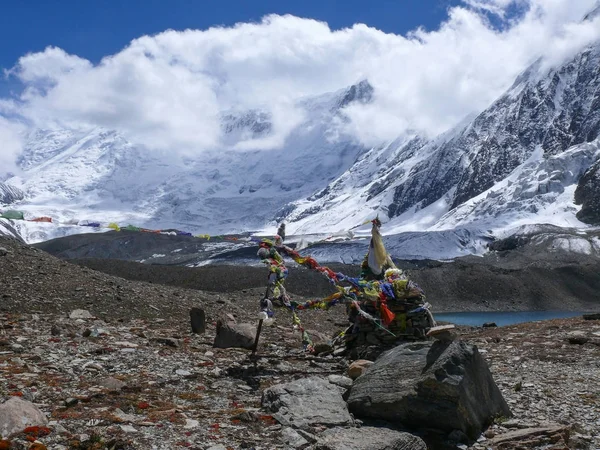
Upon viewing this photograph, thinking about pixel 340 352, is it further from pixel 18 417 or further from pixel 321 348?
pixel 18 417

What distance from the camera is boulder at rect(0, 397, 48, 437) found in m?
7.78

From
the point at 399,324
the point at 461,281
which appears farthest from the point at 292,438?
the point at 461,281

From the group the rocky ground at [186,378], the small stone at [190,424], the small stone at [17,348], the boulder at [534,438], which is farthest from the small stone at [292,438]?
the small stone at [17,348]

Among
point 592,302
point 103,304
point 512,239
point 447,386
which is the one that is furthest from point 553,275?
point 447,386

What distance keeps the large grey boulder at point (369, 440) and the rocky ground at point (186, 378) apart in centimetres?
17

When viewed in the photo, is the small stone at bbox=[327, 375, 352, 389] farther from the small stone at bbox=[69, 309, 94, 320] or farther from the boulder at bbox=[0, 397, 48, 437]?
the small stone at bbox=[69, 309, 94, 320]

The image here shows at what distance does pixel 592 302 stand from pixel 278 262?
117m

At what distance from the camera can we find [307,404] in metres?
9.85

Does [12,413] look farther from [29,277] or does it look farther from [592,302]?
[592,302]

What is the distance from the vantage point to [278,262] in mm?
15555

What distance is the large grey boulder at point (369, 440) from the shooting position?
25.8 feet

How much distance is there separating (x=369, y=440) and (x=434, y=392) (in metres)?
1.65

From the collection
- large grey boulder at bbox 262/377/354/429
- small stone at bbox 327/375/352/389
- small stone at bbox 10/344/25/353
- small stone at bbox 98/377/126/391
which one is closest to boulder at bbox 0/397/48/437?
small stone at bbox 98/377/126/391

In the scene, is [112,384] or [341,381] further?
[341,381]
